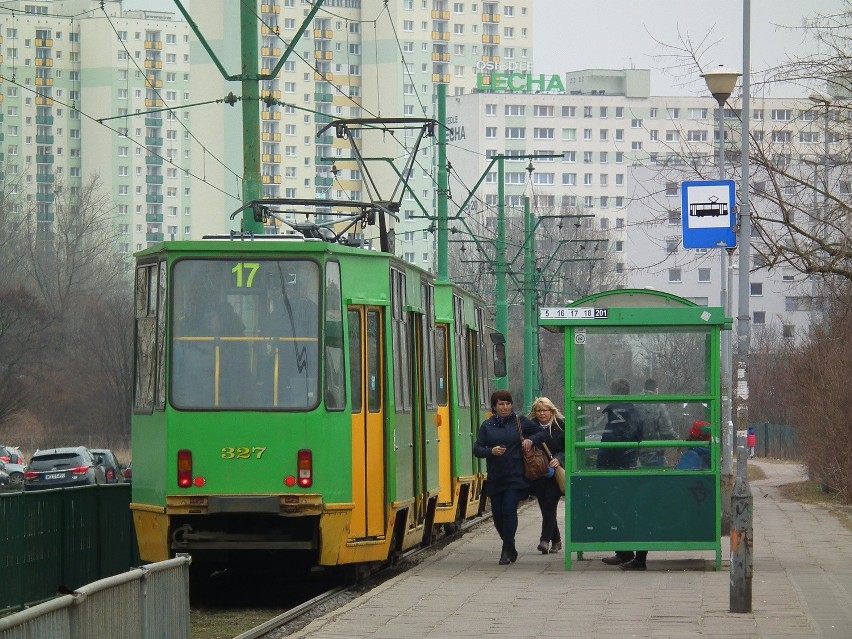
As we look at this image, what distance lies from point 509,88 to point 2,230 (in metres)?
74.8

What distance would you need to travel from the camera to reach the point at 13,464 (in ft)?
166

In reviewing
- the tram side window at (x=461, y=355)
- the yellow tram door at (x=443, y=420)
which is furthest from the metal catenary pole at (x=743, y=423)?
the tram side window at (x=461, y=355)

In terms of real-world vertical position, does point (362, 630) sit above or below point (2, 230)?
below

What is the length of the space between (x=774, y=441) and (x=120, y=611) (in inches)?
2686

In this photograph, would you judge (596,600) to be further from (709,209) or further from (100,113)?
(100,113)

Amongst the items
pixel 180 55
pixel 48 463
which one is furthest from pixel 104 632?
pixel 180 55

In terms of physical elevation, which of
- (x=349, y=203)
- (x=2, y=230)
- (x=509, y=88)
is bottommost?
(x=349, y=203)

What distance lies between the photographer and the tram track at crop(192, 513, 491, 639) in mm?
11180

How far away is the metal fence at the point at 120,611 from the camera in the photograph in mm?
6273

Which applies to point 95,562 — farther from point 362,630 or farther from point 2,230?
point 2,230

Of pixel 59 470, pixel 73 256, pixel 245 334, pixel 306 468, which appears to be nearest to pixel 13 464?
pixel 59 470

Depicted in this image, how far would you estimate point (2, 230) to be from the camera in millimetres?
74750

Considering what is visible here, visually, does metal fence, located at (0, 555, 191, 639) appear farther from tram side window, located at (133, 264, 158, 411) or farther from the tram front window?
tram side window, located at (133, 264, 158, 411)

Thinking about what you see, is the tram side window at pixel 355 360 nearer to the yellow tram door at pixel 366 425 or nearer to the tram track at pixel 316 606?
the yellow tram door at pixel 366 425
